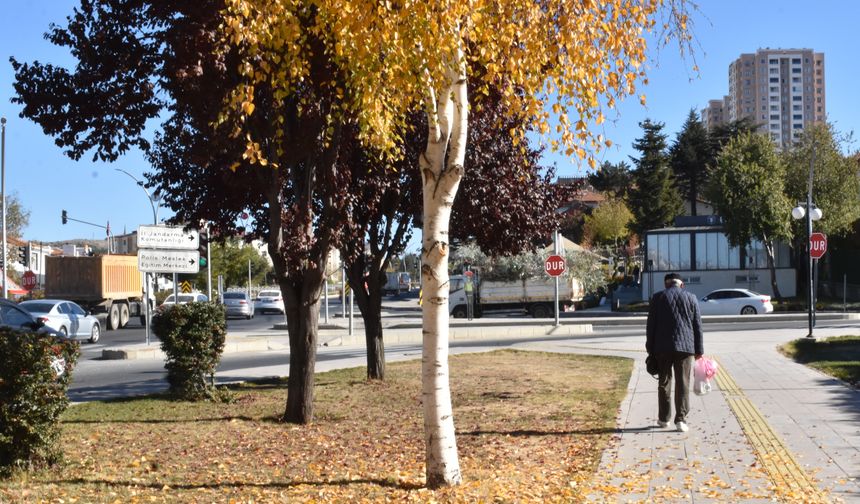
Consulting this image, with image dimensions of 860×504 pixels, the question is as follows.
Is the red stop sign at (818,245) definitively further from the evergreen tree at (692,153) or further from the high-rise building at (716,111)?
the high-rise building at (716,111)

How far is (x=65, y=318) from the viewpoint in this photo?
27375 millimetres

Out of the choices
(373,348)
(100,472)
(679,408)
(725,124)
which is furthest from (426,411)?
(725,124)

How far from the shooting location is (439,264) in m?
6.94

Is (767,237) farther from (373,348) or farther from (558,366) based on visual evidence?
(373,348)

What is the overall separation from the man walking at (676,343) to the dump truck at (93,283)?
1247 inches

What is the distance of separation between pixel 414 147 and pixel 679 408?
5661 mm

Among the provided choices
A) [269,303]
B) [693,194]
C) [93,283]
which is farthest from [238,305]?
[693,194]

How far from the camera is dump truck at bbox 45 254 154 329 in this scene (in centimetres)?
3828

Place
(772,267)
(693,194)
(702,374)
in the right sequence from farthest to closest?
1. (693,194)
2. (772,267)
3. (702,374)

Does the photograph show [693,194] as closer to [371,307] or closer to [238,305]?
[238,305]

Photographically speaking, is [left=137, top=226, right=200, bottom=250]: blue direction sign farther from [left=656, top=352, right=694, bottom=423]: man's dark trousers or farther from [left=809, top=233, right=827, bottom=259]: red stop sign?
[left=809, top=233, right=827, bottom=259]: red stop sign

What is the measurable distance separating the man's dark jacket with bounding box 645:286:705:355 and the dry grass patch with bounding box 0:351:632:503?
116cm

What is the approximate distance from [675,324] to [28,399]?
6.19m

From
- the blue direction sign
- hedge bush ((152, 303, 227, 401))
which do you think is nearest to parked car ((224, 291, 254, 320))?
the blue direction sign
